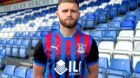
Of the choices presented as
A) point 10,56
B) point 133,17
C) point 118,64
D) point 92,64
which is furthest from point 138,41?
point 10,56

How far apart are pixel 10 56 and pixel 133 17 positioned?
316cm

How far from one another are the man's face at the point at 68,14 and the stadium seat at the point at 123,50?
2760 millimetres

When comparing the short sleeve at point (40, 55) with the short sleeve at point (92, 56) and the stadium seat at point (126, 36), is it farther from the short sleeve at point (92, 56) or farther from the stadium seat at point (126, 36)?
the stadium seat at point (126, 36)

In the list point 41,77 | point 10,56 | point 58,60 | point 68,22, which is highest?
point 68,22

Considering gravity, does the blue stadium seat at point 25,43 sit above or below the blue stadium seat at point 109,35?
below

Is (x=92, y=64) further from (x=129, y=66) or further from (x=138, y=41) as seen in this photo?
(x=138, y=41)

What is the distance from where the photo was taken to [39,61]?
1.58 meters

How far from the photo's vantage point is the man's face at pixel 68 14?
4.97 ft

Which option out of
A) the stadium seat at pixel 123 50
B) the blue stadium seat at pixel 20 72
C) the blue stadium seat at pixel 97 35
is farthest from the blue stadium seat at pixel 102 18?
the blue stadium seat at pixel 20 72

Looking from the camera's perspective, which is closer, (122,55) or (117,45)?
(122,55)

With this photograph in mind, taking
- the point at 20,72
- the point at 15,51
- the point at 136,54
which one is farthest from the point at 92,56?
the point at 15,51

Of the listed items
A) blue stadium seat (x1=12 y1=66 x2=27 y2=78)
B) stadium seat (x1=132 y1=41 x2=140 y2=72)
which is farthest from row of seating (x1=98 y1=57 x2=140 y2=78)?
blue stadium seat (x1=12 y1=66 x2=27 y2=78)

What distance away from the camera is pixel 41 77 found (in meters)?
1.60

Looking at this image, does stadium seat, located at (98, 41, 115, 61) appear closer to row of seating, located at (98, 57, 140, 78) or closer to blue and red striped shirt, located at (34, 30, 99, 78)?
row of seating, located at (98, 57, 140, 78)
